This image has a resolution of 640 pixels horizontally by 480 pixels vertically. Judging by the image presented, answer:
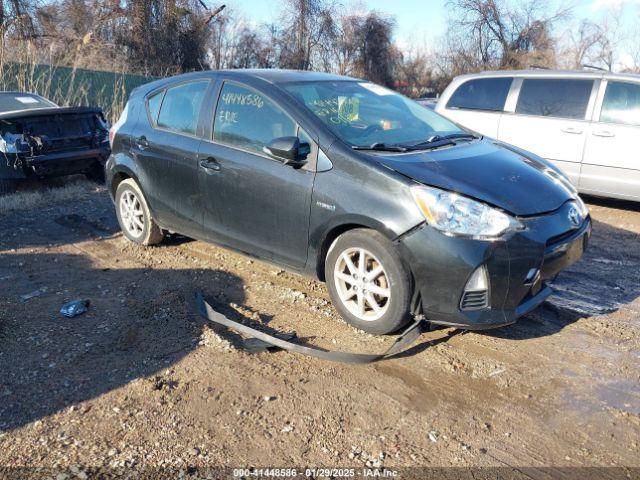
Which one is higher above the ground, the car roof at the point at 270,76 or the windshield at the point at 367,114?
the car roof at the point at 270,76

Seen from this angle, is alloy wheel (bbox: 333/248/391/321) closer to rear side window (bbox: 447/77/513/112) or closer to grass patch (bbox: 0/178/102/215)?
grass patch (bbox: 0/178/102/215)

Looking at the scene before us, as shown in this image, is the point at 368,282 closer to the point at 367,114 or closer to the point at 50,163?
the point at 367,114

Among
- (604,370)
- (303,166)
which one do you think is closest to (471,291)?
(604,370)

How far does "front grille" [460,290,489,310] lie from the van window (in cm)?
500

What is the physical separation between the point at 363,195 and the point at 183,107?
7.21 ft

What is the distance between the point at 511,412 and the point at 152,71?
78.7 ft

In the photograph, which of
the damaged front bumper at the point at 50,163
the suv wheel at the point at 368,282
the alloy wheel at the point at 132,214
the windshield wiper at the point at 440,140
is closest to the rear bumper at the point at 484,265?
the suv wheel at the point at 368,282

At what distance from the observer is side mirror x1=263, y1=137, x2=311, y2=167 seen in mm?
3822

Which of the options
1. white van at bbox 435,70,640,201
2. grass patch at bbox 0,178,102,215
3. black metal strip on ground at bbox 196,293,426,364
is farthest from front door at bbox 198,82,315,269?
white van at bbox 435,70,640,201

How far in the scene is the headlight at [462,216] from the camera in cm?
332

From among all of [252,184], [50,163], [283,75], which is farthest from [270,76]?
[50,163]

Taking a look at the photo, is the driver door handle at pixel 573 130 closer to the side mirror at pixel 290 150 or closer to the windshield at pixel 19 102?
the side mirror at pixel 290 150

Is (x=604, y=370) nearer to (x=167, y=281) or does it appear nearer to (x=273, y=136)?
(x=273, y=136)

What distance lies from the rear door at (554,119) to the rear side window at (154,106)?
196 inches
